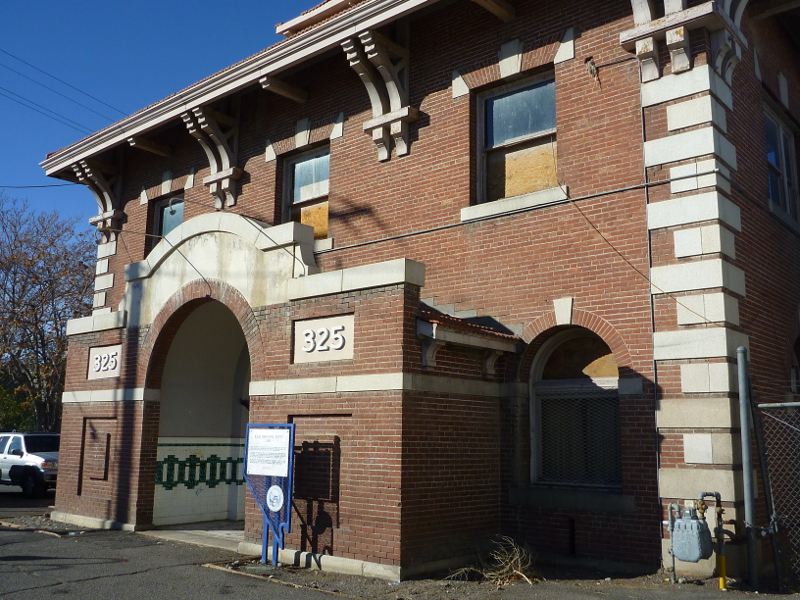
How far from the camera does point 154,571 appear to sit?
9.62 m

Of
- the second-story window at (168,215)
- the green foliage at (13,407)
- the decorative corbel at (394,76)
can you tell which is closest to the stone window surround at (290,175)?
the decorative corbel at (394,76)

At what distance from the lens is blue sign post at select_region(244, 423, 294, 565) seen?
991 centimetres

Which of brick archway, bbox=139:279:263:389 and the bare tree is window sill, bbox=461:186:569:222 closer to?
brick archway, bbox=139:279:263:389

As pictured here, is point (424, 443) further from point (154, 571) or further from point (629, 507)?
point (154, 571)

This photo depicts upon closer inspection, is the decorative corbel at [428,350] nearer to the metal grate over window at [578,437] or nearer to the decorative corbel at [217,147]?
the metal grate over window at [578,437]

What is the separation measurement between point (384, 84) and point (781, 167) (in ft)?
21.1

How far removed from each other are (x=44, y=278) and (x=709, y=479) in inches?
1005

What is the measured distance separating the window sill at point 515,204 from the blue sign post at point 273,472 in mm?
4000

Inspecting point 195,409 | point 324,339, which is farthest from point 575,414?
point 195,409

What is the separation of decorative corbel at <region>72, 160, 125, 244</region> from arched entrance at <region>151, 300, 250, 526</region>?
472 cm

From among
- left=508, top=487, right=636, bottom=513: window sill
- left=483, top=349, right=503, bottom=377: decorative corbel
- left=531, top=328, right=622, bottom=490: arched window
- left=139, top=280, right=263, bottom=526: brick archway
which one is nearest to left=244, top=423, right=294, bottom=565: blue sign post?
left=139, top=280, right=263, bottom=526: brick archway

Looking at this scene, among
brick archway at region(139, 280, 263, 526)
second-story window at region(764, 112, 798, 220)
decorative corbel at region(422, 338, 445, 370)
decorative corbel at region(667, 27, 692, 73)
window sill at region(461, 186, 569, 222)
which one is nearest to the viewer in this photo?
decorative corbel at region(422, 338, 445, 370)

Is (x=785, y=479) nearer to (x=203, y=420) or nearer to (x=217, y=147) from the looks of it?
(x=203, y=420)

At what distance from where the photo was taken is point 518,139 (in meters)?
11.4
